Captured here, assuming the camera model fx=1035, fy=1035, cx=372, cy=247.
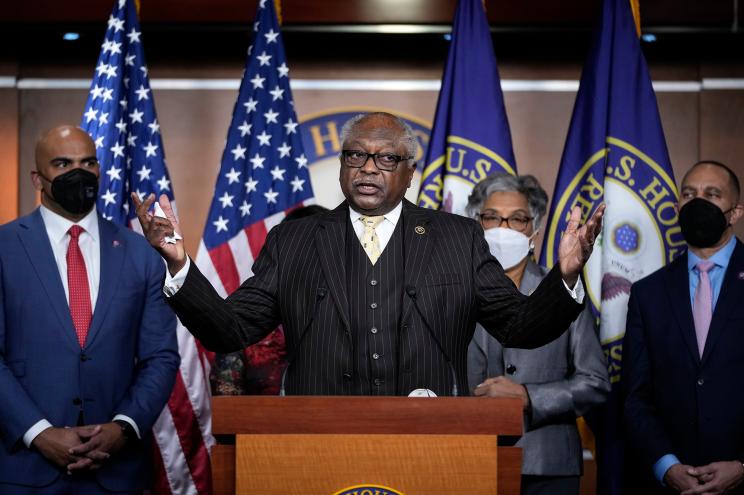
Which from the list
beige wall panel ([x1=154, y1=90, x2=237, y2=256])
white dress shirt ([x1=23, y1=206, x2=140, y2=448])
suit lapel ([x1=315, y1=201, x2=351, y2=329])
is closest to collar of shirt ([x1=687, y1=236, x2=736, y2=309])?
suit lapel ([x1=315, y1=201, x2=351, y2=329])

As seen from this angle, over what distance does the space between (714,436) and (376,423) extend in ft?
6.66

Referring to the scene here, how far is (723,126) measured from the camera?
549 centimetres

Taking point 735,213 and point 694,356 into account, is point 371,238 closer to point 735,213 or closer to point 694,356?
point 694,356

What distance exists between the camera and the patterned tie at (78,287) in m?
3.54

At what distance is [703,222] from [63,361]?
7.73 feet

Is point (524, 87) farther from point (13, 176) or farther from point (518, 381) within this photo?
point (13, 176)

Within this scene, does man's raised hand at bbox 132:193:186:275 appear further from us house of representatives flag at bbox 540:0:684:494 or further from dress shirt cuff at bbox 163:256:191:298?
us house of representatives flag at bbox 540:0:684:494

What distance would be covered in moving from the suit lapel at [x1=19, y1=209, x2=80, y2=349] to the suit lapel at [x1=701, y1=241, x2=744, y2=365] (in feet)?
7.30

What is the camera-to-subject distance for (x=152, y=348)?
370cm

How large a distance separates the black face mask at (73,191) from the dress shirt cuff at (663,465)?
7.20 feet

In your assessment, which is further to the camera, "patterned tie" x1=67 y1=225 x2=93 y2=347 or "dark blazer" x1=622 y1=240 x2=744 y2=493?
"dark blazer" x1=622 y1=240 x2=744 y2=493

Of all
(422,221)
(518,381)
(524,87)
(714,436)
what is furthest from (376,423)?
(524,87)

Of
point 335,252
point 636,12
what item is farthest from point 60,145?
point 636,12

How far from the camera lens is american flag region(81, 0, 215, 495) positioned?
14.4 ft
